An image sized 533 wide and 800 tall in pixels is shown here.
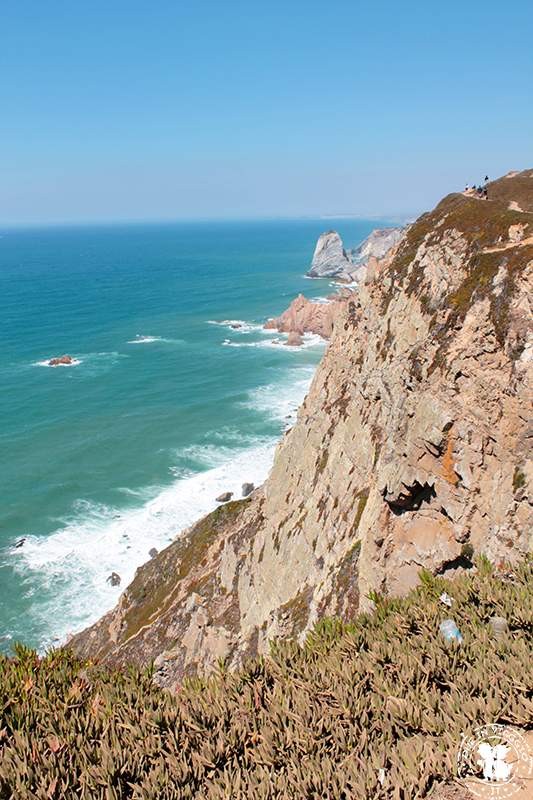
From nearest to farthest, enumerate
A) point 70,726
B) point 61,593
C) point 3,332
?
point 70,726
point 61,593
point 3,332

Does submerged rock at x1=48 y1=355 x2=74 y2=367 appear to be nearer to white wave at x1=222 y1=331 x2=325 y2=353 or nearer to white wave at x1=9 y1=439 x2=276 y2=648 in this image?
white wave at x1=222 y1=331 x2=325 y2=353

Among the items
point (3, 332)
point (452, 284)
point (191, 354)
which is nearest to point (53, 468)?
point (191, 354)

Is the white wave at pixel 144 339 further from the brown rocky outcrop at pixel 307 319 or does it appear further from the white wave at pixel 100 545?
the white wave at pixel 100 545

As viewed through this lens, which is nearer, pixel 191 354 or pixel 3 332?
pixel 191 354

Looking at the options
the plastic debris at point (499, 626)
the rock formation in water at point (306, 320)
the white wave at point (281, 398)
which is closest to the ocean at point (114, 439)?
the white wave at point (281, 398)

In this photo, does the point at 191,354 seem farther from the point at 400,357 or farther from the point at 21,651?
the point at 21,651

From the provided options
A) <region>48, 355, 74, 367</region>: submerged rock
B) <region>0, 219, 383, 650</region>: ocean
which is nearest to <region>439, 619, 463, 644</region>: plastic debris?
<region>0, 219, 383, 650</region>: ocean
